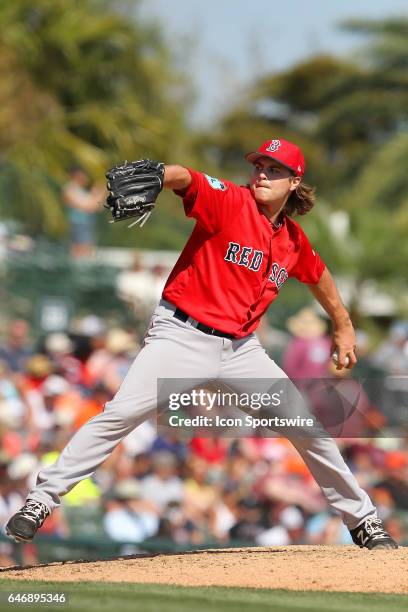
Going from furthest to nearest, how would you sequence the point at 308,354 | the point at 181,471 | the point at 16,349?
the point at 16,349, the point at 308,354, the point at 181,471

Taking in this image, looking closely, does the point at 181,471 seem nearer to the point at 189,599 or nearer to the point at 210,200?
the point at 210,200

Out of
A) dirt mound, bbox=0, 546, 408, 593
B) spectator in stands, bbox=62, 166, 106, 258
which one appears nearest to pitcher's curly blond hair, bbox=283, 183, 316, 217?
dirt mound, bbox=0, 546, 408, 593

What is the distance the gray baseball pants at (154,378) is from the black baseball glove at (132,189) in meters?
0.78

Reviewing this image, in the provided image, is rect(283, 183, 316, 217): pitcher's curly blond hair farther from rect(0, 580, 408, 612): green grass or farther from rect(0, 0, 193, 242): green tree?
rect(0, 0, 193, 242): green tree

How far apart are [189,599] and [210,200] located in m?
1.94

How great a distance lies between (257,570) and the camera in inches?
238

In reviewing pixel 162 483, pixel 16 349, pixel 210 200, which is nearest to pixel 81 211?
pixel 16 349

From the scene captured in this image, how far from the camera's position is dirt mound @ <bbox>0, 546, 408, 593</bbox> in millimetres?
5777

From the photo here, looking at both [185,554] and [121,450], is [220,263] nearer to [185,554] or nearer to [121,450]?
[185,554]

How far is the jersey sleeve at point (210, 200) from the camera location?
230 inches

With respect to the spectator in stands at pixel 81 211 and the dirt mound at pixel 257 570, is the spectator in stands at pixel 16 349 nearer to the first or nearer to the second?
the spectator in stands at pixel 81 211

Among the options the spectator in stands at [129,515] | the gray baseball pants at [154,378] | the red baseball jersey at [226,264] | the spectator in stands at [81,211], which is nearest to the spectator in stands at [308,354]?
the spectator in stands at [129,515]

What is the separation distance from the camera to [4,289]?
581 inches

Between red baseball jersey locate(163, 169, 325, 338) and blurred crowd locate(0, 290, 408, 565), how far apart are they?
2892 mm
